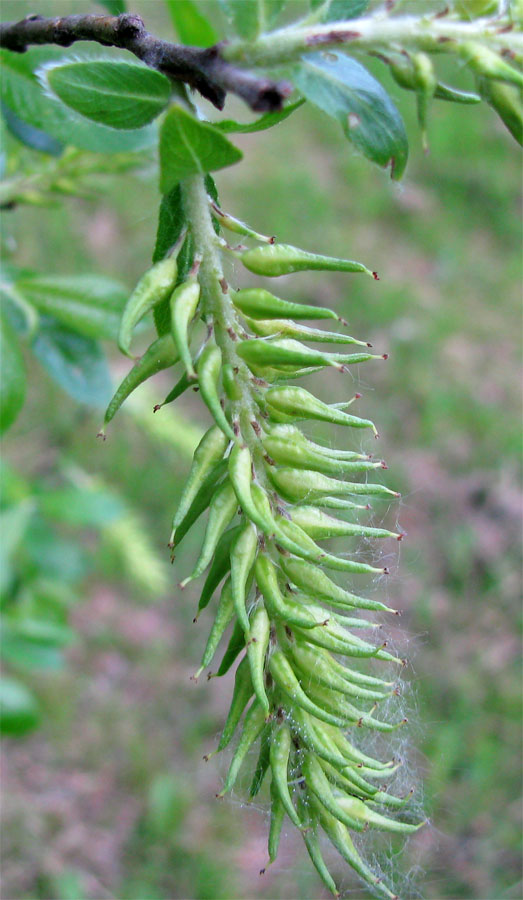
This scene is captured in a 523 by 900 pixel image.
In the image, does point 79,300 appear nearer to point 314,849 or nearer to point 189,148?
point 189,148

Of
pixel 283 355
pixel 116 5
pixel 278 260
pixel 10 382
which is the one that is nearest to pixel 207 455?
pixel 283 355

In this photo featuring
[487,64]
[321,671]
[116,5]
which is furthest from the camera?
[116,5]

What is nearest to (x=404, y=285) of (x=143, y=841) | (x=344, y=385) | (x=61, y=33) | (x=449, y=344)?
(x=449, y=344)

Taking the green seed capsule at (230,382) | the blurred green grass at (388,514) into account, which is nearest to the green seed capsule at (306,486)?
the green seed capsule at (230,382)

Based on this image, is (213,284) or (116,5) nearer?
(213,284)

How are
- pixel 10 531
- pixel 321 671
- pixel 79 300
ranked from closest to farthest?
pixel 321 671 < pixel 79 300 < pixel 10 531

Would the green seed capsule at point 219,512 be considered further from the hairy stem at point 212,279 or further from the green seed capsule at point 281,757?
the green seed capsule at point 281,757
